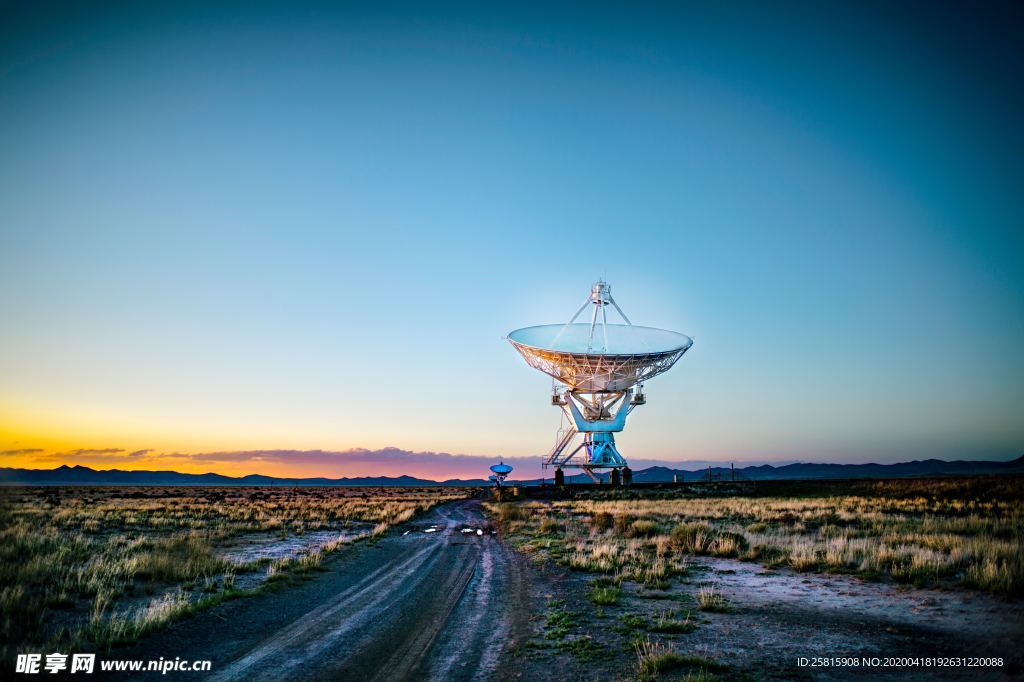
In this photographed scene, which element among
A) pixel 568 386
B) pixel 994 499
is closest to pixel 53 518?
pixel 568 386

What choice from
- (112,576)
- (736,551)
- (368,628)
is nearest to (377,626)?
(368,628)

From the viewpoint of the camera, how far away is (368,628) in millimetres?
8188

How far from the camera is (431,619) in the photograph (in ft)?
28.4

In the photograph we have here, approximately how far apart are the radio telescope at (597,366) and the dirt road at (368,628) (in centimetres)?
3074

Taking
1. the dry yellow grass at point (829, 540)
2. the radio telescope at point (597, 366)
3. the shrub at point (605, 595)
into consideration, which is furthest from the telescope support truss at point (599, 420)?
the shrub at point (605, 595)

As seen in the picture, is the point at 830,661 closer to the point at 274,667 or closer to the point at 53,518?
the point at 274,667

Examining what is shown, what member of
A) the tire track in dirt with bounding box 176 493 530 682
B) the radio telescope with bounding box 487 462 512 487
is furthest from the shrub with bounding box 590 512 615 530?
the radio telescope with bounding box 487 462 512 487

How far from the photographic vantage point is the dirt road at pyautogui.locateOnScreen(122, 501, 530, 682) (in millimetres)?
6508

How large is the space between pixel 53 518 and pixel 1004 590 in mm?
30629

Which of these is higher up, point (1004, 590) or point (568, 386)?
point (568, 386)

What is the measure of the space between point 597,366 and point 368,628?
37040 mm

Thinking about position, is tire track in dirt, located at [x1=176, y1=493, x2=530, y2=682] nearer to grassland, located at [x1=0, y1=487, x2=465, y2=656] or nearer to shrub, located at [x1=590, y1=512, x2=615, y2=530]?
grassland, located at [x1=0, y1=487, x2=465, y2=656]

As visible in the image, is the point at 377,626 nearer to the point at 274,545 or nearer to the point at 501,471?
the point at 274,545

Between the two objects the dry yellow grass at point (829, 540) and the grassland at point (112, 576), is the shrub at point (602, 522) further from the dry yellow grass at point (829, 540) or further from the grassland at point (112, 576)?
the grassland at point (112, 576)
